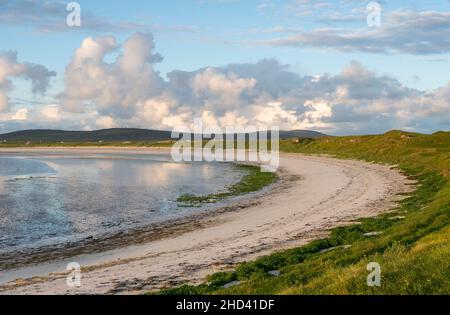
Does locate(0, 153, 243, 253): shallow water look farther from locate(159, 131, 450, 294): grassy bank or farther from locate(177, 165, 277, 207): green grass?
locate(159, 131, 450, 294): grassy bank

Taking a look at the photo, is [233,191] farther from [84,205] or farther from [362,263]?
[362,263]

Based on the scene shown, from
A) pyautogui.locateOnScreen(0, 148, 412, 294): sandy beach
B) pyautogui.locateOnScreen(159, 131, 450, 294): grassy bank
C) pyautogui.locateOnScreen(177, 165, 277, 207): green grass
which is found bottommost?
pyautogui.locateOnScreen(177, 165, 277, 207): green grass

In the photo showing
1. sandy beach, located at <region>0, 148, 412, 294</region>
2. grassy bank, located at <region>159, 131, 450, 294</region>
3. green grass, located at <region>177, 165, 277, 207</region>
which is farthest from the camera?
green grass, located at <region>177, 165, 277, 207</region>

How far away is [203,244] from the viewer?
2353cm

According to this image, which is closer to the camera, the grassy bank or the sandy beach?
the grassy bank

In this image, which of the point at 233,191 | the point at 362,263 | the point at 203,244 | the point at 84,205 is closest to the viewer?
the point at 362,263

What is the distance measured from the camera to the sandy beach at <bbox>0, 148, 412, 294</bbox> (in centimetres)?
1720

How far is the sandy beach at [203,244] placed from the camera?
17.2m

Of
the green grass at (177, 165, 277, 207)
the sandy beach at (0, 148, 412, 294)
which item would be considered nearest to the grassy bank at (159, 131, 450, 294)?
the sandy beach at (0, 148, 412, 294)

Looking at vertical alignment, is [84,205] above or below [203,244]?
below

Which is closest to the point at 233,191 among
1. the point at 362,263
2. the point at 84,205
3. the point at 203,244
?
the point at 84,205

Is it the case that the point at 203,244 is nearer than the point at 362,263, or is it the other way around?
the point at 362,263

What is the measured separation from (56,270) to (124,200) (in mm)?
23605
